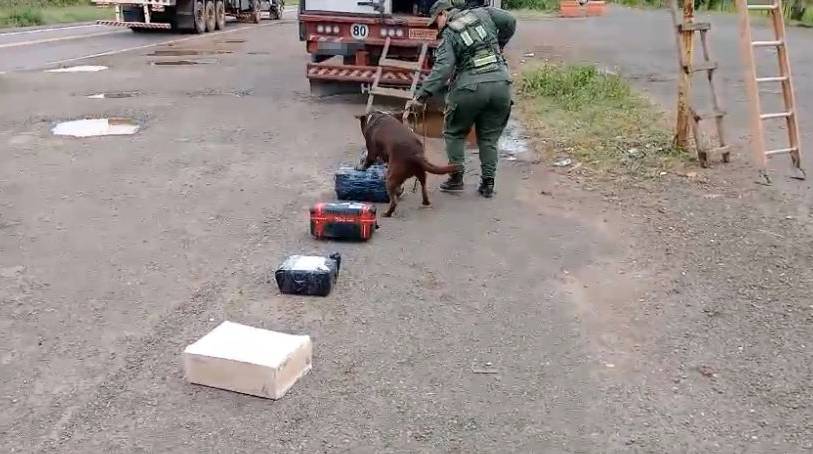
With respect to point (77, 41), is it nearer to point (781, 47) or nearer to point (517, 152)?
point (517, 152)

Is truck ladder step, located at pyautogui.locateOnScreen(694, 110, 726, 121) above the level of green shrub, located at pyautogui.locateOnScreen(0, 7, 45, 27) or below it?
below

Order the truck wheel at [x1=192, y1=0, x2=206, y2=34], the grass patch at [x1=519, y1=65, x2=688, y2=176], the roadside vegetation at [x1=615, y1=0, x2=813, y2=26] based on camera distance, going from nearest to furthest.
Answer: the grass patch at [x1=519, y1=65, x2=688, y2=176], the truck wheel at [x1=192, y1=0, x2=206, y2=34], the roadside vegetation at [x1=615, y1=0, x2=813, y2=26]

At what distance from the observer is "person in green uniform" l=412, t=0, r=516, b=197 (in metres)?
6.90

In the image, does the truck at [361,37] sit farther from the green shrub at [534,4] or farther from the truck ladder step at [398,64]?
the green shrub at [534,4]

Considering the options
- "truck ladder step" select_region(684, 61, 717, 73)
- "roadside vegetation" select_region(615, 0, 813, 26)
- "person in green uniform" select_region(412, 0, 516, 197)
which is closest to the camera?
"person in green uniform" select_region(412, 0, 516, 197)

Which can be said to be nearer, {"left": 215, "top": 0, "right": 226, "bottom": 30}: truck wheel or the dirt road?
the dirt road

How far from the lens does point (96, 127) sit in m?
9.88

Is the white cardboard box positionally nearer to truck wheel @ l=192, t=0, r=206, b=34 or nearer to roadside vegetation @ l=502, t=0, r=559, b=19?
truck wheel @ l=192, t=0, r=206, b=34

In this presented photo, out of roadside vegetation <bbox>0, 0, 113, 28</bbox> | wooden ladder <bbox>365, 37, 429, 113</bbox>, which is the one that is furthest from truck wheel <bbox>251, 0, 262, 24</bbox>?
wooden ladder <bbox>365, 37, 429, 113</bbox>

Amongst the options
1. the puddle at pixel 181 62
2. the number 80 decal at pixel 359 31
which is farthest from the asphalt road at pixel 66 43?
the number 80 decal at pixel 359 31

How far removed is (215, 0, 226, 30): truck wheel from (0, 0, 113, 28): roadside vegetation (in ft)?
22.2

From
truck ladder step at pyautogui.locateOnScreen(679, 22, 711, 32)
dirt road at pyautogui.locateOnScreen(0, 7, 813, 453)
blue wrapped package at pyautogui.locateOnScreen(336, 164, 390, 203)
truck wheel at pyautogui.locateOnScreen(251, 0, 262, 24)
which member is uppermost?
truck wheel at pyautogui.locateOnScreen(251, 0, 262, 24)

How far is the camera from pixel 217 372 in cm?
389

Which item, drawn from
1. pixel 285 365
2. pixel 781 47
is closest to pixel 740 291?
pixel 285 365
